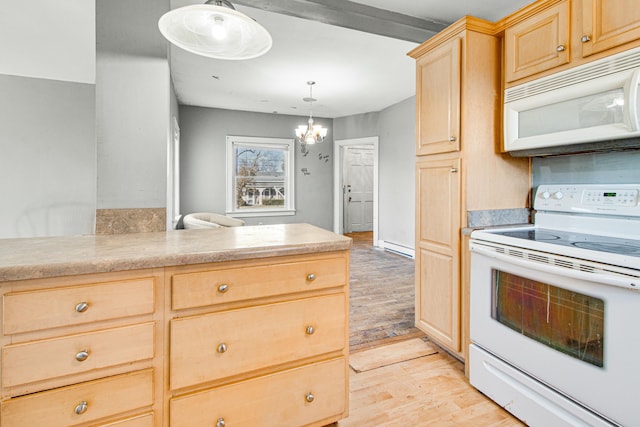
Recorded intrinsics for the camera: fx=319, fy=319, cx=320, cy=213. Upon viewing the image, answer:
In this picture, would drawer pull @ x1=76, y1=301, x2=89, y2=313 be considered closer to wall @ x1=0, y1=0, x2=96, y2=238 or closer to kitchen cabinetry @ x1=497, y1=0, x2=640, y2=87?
kitchen cabinetry @ x1=497, y1=0, x2=640, y2=87

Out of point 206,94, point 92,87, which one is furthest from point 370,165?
point 92,87

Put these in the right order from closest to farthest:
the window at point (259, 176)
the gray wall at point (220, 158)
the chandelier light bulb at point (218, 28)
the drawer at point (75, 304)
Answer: the drawer at point (75, 304) < the chandelier light bulb at point (218, 28) < the gray wall at point (220, 158) < the window at point (259, 176)

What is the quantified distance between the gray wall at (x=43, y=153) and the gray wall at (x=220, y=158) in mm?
1637

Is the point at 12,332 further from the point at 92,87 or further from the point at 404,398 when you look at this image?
the point at 92,87

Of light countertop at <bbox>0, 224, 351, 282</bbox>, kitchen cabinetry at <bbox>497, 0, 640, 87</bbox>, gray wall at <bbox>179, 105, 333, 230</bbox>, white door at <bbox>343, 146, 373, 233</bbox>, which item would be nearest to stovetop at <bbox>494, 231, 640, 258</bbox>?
kitchen cabinetry at <bbox>497, 0, 640, 87</bbox>

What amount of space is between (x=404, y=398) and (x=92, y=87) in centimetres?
530

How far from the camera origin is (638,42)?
145 cm

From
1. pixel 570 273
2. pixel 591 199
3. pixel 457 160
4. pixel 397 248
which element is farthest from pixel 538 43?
pixel 397 248

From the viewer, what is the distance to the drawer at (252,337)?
1.23 meters

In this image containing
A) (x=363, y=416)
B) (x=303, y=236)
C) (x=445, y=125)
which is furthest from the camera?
(x=445, y=125)

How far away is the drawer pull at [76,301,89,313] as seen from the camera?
3.52 feet

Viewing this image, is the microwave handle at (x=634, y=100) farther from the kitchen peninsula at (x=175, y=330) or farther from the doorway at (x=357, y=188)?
the doorway at (x=357, y=188)

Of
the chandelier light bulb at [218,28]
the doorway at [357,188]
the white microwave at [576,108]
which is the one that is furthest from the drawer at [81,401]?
the doorway at [357,188]

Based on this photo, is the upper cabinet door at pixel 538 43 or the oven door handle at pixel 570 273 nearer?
the oven door handle at pixel 570 273
